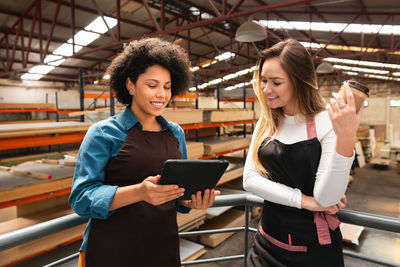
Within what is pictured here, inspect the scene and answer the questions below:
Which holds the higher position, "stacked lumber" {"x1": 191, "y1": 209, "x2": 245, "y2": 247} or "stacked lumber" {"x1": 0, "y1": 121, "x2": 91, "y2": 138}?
"stacked lumber" {"x1": 0, "y1": 121, "x2": 91, "y2": 138}

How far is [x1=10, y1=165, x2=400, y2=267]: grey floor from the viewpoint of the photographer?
383 cm

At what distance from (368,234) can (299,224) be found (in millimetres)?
6799

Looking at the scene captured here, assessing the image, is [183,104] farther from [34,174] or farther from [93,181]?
[93,181]

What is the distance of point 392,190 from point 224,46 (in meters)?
10.1

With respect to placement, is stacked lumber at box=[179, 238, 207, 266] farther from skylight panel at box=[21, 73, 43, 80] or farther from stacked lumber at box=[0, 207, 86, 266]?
skylight panel at box=[21, 73, 43, 80]

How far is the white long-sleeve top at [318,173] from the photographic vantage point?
3.33 feet

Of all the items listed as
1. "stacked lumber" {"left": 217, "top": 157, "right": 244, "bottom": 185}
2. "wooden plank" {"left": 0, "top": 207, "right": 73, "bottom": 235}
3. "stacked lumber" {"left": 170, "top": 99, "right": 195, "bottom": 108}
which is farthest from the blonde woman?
"stacked lumber" {"left": 170, "top": 99, "right": 195, "bottom": 108}

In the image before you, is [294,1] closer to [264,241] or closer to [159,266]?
[264,241]

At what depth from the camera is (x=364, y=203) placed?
852cm

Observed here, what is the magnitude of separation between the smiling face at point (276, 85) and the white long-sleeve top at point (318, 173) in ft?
0.34

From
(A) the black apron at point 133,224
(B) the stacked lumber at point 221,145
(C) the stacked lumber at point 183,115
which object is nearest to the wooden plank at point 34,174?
(C) the stacked lumber at point 183,115

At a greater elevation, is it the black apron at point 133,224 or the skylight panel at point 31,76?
the skylight panel at point 31,76

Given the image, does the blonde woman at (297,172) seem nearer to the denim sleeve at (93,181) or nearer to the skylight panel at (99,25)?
the denim sleeve at (93,181)

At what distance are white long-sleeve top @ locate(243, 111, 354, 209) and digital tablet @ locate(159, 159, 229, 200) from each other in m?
0.29
